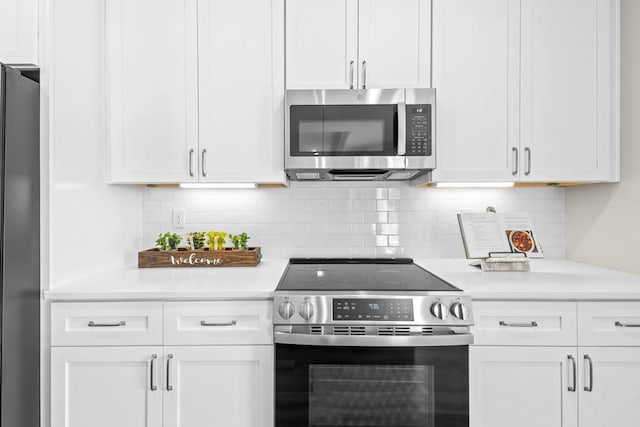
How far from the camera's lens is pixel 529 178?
2102 millimetres

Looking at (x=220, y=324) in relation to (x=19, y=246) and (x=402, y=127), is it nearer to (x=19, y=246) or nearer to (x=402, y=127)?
(x=19, y=246)

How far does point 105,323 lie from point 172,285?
286mm

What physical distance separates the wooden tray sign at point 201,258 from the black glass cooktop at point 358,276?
0.24m

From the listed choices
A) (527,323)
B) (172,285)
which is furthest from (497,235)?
(172,285)

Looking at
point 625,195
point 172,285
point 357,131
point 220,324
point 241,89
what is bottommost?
point 220,324

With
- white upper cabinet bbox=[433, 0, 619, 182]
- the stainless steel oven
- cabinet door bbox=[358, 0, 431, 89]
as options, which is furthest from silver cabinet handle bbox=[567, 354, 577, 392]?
cabinet door bbox=[358, 0, 431, 89]

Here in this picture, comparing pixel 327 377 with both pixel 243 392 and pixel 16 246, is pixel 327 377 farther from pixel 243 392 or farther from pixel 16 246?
pixel 16 246

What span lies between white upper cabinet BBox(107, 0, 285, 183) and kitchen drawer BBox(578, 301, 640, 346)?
1.45 metres

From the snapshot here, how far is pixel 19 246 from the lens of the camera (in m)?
1.55

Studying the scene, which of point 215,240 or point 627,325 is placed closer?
point 627,325

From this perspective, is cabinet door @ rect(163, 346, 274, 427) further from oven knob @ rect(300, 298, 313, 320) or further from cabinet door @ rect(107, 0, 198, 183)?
cabinet door @ rect(107, 0, 198, 183)

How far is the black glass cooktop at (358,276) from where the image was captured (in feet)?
5.73

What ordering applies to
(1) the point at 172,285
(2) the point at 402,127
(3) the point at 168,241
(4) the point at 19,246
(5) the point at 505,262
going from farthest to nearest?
(3) the point at 168,241
(5) the point at 505,262
(2) the point at 402,127
(1) the point at 172,285
(4) the point at 19,246

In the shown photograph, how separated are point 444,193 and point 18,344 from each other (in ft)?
7.07
